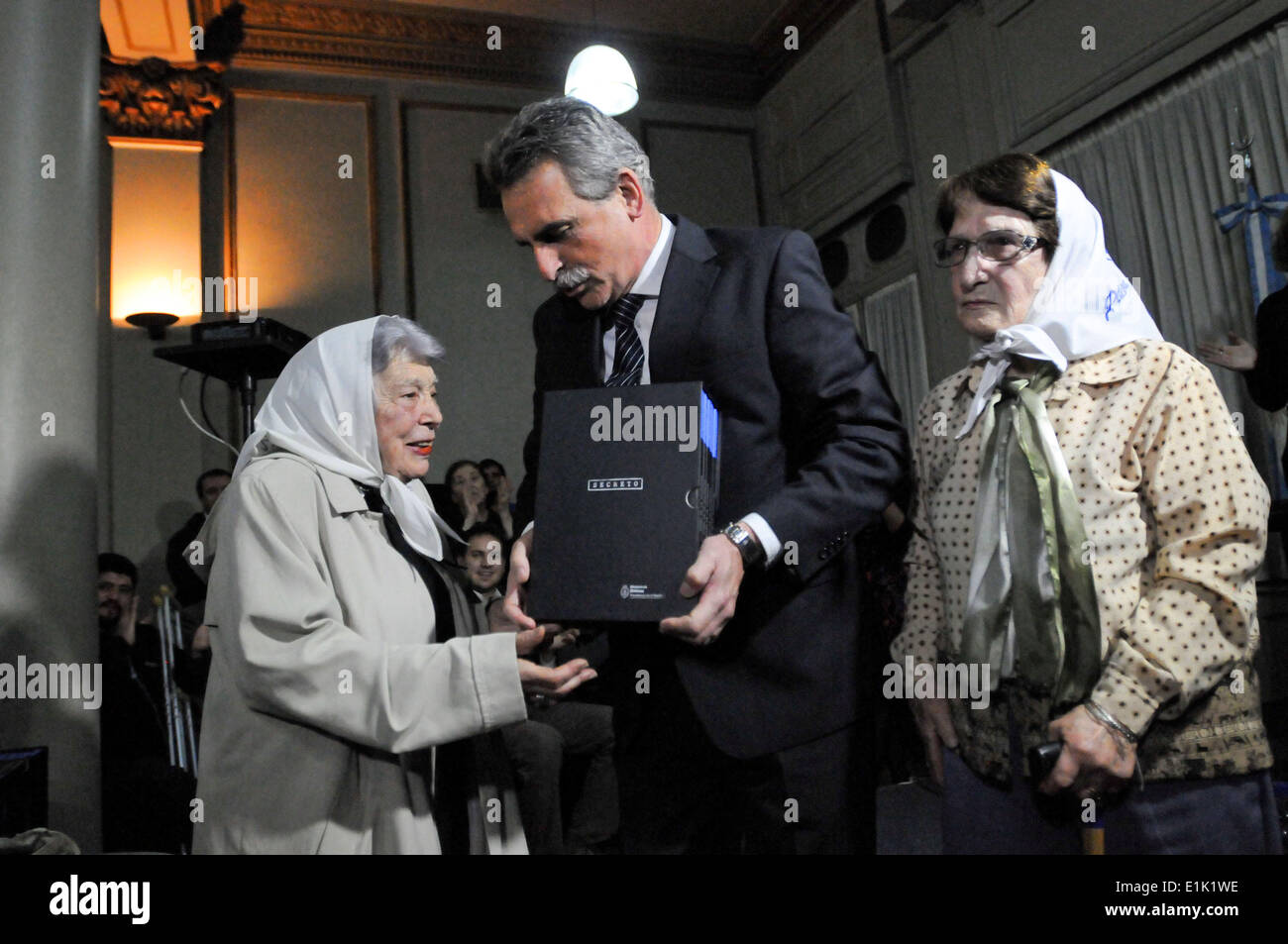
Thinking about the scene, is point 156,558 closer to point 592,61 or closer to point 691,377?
point 592,61

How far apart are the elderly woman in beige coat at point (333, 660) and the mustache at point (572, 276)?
521mm

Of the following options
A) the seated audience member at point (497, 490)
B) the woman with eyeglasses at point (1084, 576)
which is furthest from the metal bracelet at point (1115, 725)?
the seated audience member at point (497, 490)

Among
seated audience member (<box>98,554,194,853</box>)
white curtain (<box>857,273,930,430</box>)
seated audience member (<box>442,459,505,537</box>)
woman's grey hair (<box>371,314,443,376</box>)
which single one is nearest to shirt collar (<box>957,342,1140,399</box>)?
woman's grey hair (<box>371,314,443,376</box>)

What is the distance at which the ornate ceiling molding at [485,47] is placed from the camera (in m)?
6.52

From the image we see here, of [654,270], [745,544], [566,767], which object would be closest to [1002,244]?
[654,270]

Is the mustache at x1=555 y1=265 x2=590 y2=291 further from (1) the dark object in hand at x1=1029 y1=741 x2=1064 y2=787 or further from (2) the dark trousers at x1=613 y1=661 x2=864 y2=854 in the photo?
(1) the dark object in hand at x1=1029 y1=741 x2=1064 y2=787

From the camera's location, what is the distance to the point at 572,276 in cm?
158

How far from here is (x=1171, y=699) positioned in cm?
126

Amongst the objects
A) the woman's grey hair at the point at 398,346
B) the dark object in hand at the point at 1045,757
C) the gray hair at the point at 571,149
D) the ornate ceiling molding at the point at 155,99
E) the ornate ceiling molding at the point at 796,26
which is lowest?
the dark object in hand at the point at 1045,757

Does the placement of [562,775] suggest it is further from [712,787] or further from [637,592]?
[637,592]

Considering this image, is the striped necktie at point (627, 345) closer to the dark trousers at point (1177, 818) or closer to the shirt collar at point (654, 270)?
the shirt collar at point (654, 270)

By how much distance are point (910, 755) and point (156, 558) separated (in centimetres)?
442
